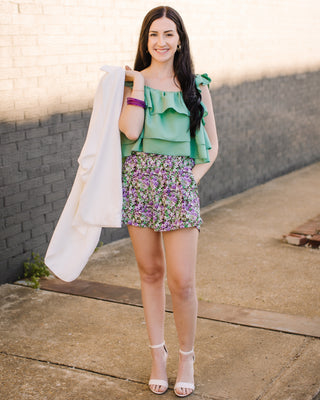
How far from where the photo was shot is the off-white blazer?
330cm

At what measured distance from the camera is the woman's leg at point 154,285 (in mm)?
3342

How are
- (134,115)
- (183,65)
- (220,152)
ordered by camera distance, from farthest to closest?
(220,152)
(183,65)
(134,115)

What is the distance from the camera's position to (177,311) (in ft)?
11.1

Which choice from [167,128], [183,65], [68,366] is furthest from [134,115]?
[68,366]

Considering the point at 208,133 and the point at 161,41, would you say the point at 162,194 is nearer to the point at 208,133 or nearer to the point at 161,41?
the point at 208,133

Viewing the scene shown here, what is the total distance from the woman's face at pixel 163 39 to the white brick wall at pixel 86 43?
1.94 meters

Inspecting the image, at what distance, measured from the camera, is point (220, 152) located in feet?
25.6

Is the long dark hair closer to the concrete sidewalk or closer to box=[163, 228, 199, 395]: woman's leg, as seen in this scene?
box=[163, 228, 199, 395]: woman's leg

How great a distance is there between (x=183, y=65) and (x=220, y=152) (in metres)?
4.50

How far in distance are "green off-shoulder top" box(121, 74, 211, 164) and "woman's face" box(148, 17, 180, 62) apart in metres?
0.18

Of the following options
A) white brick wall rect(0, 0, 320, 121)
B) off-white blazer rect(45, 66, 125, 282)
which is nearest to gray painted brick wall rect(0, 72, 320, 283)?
white brick wall rect(0, 0, 320, 121)

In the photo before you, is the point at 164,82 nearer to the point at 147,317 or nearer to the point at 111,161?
the point at 111,161

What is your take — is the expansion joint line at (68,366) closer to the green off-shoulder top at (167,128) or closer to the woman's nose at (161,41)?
the green off-shoulder top at (167,128)

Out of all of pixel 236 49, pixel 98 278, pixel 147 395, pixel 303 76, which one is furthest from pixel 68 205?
pixel 303 76
